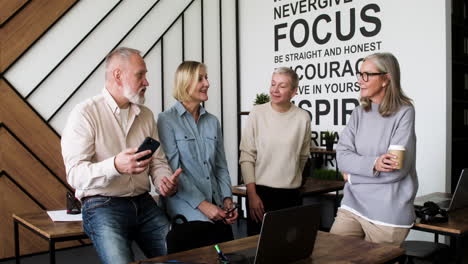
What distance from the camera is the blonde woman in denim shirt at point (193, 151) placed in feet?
8.15

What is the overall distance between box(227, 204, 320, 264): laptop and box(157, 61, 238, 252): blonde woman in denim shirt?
29.0 inches

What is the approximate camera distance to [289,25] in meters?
5.72

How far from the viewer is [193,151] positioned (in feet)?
8.48

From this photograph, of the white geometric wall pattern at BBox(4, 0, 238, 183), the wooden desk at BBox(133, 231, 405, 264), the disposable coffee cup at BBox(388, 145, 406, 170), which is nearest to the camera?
the wooden desk at BBox(133, 231, 405, 264)

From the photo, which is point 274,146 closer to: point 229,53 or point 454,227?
point 454,227

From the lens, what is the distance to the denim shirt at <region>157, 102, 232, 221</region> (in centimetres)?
250

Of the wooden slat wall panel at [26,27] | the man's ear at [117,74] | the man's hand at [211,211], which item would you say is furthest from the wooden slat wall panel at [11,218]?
the man's hand at [211,211]

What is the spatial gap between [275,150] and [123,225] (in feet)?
4.49

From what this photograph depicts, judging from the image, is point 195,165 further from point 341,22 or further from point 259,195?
point 341,22

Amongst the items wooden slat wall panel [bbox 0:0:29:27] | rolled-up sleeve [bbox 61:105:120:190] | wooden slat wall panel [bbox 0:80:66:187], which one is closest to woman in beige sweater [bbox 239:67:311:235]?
A: rolled-up sleeve [bbox 61:105:120:190]

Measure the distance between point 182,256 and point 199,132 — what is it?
1.05 m

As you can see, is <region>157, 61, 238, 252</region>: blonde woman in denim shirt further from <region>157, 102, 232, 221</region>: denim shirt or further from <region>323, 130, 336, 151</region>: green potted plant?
<region>323, 130, 336, 151</region>: green potted plant

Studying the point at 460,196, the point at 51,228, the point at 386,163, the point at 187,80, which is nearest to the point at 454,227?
the point at 460,196

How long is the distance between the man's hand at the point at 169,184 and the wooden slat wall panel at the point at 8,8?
3.19 metres
